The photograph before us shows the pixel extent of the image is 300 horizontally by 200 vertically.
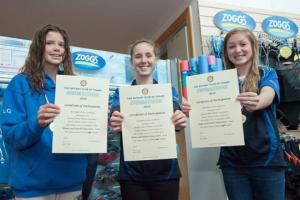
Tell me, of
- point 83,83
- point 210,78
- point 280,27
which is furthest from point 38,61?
point 280,27

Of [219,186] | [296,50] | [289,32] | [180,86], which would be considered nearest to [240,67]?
[180,86]

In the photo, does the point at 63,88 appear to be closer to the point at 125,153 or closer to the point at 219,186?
the point at 125,153

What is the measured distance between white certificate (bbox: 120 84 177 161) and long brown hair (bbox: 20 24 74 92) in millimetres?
339

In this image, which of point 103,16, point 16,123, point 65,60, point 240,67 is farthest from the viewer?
point 103,16

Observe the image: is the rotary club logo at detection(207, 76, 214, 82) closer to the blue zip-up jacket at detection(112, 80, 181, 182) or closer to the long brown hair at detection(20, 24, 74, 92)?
the blue zip-up jacket at detection(112, 80, 181, 182)

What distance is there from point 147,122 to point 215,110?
1.23 ft

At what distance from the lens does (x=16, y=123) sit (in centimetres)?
128

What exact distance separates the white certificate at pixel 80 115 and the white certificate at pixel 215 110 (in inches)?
19.7

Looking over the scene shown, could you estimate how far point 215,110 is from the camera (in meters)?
1.56

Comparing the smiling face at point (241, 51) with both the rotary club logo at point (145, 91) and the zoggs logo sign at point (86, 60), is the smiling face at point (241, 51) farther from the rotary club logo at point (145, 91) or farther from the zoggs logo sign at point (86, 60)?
the zoggs logo sign at point (86, 60)

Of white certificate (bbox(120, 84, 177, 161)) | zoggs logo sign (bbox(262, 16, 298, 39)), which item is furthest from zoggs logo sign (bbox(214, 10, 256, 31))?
white certificate (bbox(120, 84, 177, 161))

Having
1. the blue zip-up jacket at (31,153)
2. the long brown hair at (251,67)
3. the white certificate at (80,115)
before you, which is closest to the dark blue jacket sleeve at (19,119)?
the blue zip-up jacket at (31,153)

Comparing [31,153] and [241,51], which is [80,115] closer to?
[31,153]

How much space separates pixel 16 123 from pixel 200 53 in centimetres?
198
